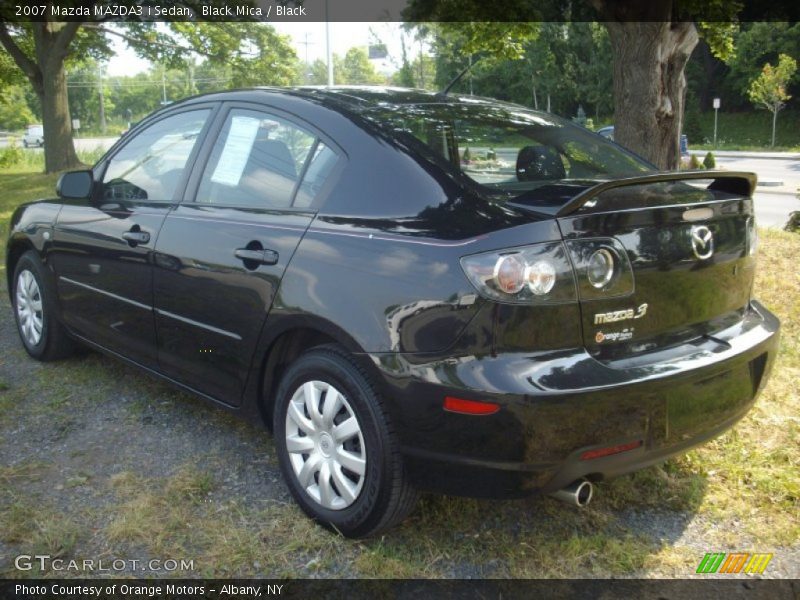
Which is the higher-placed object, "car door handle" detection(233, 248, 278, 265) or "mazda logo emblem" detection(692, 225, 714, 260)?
"mazda logo emblem" detection(692, 225, 714, 260)

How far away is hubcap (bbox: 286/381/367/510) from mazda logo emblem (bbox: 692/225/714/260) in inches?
52.0

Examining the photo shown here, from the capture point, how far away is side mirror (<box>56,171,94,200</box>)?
4.25 m

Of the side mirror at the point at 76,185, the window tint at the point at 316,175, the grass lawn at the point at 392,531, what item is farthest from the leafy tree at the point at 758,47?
the window tint at the point at 316,175

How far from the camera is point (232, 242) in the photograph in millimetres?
3125

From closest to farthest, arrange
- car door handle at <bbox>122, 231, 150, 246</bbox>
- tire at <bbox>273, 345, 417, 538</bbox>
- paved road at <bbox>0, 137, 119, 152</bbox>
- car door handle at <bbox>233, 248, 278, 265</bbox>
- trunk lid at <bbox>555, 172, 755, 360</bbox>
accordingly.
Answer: trunk lid at <bbox>555, 172, 755, 360</bbox> < tire at <bbox>273, 345, 417, 538</bbox> < car door handle at <bbox>233, 248, 278, 265</bbox> < car door handle at <bbox>122, 231, 150, 246</bbox> < paved road at <bbox>0, 137, 119, 152</bbox>

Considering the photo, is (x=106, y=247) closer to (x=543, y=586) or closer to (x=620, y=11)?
(x=543, y=586)

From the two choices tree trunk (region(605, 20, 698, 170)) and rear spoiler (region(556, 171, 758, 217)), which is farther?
tree trunk (region(605, 20, 698, 170))

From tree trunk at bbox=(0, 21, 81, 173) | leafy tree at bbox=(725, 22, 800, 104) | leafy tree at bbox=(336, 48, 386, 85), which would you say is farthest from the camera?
leafy tree at bbox=(336, 48, 386, 85)

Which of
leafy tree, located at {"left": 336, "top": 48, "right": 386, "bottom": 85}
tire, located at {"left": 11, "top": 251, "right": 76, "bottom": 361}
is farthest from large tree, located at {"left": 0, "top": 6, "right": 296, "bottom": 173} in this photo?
leafy tree, located at {"left": 336, "top": 48, "right": 386, "bottom": 85}

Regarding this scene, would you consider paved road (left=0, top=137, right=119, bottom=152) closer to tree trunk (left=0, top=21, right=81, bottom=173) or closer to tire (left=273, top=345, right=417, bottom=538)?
tree trunk (left=0, top=21, right=81, bottom=173)

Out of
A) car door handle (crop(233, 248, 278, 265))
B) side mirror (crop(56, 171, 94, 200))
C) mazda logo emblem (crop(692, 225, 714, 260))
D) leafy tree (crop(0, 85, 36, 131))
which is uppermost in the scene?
leafy tree (crop(0, 85, 36, 131))

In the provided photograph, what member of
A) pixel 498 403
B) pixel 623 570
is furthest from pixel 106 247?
pixel 623 570

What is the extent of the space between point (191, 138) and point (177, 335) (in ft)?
3.10

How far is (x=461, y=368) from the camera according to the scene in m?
2.35
